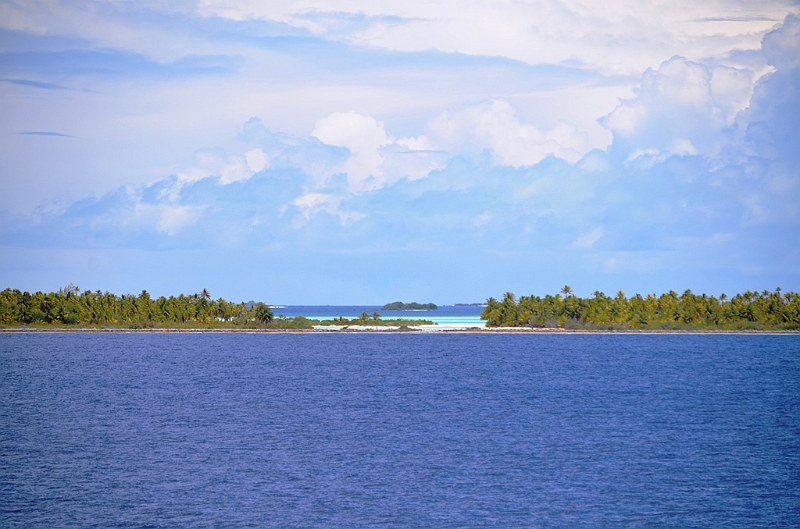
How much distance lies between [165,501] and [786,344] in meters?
157

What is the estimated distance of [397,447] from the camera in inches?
1925

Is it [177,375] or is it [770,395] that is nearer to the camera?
[770,395]

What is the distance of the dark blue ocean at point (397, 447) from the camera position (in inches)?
1362

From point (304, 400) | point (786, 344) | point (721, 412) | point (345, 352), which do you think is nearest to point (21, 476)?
point (304, 400)

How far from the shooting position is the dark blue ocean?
34594 mm

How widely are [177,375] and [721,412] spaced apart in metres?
56.3

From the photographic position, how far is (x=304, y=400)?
72.8m

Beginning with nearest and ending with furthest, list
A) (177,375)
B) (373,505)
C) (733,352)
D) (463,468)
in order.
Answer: (373,505) → (463,468) → (177,375) → (733,352)

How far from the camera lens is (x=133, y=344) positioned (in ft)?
526

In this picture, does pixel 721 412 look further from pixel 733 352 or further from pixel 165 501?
pixel 733 352

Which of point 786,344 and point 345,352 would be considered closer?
point 345,352

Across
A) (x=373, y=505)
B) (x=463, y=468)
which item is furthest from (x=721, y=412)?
(x=373, y=505)

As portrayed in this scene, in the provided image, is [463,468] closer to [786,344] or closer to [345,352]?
[345,352]

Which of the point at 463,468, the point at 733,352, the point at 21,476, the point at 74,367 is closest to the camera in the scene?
the point at 21,476
